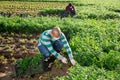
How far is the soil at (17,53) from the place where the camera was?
9594 mm

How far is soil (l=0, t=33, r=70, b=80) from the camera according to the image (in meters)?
9.59

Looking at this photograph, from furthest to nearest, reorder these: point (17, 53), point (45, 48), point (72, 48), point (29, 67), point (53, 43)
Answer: point (17, 53), point (72, 48), point (29, 67), point (53, 43), point (45, 48)

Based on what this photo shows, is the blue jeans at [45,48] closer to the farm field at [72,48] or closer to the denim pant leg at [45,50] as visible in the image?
the denim pant leg at [45,50]

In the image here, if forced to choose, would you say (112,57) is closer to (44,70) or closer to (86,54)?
(86,54)

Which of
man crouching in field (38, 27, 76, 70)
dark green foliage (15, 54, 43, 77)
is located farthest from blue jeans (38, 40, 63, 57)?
dark green foliage (15, 54, 43, 77)

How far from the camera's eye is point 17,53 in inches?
487

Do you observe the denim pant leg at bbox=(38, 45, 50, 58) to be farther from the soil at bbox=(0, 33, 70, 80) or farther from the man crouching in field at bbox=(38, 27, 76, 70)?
the soil at bbox=(0, 33, 70, 80)

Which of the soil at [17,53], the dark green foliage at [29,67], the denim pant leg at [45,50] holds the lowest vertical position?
the soil at [17,53]

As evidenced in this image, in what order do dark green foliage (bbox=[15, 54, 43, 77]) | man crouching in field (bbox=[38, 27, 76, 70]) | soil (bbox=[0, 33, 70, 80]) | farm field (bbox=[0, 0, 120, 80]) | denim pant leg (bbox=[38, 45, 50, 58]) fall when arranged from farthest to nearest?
dark green foliage (bbox=[15, 54, 43, 77]), soil (bbox=[0, 33, 70, 80]), denim pant leg (bbox=[38, 45, 50, 58]), man crouching in field (bbox=[38, 27, 76, 70]), farm field (bbox=[0, 0, 120, 80])

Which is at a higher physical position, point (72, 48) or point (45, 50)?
point (45, 50)

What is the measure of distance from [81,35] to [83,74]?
197 inches

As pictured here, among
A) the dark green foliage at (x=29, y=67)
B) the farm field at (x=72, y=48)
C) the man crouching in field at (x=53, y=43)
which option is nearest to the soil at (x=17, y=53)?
the farm field at (x=72, y=48)

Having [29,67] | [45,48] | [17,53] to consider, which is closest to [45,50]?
[45,48]

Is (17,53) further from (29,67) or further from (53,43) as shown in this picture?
(53,43)
